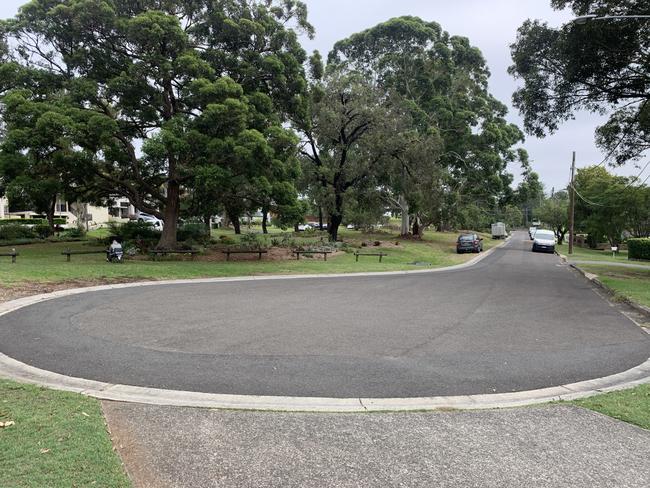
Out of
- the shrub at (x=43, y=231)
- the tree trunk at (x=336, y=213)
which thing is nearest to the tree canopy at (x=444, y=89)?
the tree trunk at (x=336, y=213)

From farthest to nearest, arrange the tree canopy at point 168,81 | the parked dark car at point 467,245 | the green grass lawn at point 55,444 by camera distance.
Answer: the parked dark car at point 467,245, the tree canopy at point 168,81, the green grass lawn at point 55,444

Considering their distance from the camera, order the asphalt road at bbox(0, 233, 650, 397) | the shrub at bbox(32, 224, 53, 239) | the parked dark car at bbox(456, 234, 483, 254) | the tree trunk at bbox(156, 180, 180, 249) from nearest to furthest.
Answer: the asphalt road at bbox(0, 233, 650, 397) < the tree trunk at bbox(156, 180, 180, 249) < the shrub at bbox(32, 224, 53, 239) < the parked dark car at bbox(456, 234, 483, 254)

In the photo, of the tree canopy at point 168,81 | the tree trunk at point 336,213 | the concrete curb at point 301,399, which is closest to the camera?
the concrete curb at point 301,399

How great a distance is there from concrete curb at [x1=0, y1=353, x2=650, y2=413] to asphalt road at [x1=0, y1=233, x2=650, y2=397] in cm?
18

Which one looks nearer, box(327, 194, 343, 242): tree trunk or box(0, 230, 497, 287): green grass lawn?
box(0, 230, 497, 287): green grass lawn

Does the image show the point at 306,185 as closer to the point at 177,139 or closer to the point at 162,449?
the point at 177,139

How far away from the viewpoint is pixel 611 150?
2034cm

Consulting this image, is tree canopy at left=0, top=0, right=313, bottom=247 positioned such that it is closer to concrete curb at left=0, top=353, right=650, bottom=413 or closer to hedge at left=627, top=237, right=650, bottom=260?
concrete curb at left=0, top=353, right=650, bottom=413

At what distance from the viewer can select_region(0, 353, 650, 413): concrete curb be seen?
464 centimetres

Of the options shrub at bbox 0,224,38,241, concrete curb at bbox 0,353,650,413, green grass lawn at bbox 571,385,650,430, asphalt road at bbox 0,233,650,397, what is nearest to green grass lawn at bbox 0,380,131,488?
concrete curb at bbox 0,353,650,413

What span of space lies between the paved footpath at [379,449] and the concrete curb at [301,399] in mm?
201

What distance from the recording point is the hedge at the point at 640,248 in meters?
33.1

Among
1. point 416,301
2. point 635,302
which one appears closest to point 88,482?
point 416,301

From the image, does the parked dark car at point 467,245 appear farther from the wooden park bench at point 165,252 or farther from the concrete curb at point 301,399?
the concrete curb at point 301,399
